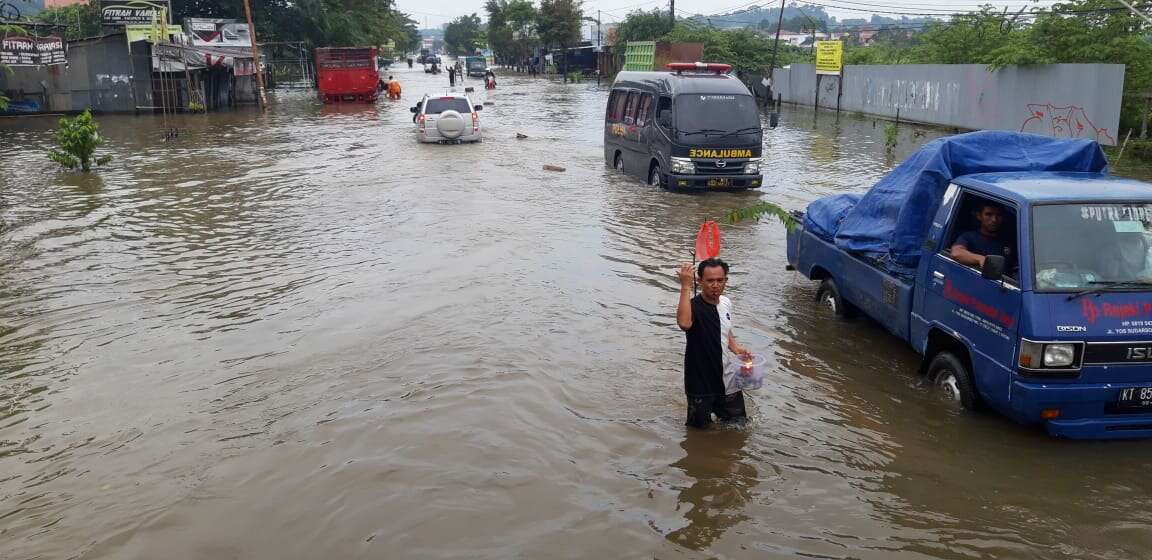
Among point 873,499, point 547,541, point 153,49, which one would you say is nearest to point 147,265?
point 547,541

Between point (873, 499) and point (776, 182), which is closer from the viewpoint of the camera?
point (873, 499)

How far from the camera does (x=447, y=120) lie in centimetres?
2348

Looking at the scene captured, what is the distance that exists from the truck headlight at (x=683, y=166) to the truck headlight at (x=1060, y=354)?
413 inches

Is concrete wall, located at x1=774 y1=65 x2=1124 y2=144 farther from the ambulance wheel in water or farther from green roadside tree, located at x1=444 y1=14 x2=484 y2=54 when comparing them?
green roadside tree, located at x1=444 y1=14 x2=484 y2=54

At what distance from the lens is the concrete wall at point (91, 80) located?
33.1 m

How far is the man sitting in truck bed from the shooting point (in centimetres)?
616

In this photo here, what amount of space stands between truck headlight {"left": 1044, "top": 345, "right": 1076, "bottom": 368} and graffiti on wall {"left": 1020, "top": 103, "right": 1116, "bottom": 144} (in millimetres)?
19909

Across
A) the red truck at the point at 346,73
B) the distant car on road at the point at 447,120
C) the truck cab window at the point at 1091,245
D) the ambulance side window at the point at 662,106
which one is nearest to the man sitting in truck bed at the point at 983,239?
the truck cab window at the point at 1091,245

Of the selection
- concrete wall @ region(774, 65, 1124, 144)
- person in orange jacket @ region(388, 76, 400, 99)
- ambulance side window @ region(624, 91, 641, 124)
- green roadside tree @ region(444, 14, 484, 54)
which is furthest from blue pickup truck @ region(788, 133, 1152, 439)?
green roadside tree @ region(444, 14, 484, 54)

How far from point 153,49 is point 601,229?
27013 mm

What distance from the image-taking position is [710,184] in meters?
15.7

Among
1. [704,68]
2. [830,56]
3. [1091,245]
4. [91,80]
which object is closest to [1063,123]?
[704,68]

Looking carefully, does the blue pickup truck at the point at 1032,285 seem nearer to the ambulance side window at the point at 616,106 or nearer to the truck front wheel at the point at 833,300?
the truck front wheel at the point at 833,300

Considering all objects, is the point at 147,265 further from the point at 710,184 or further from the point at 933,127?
the point at 933,127
